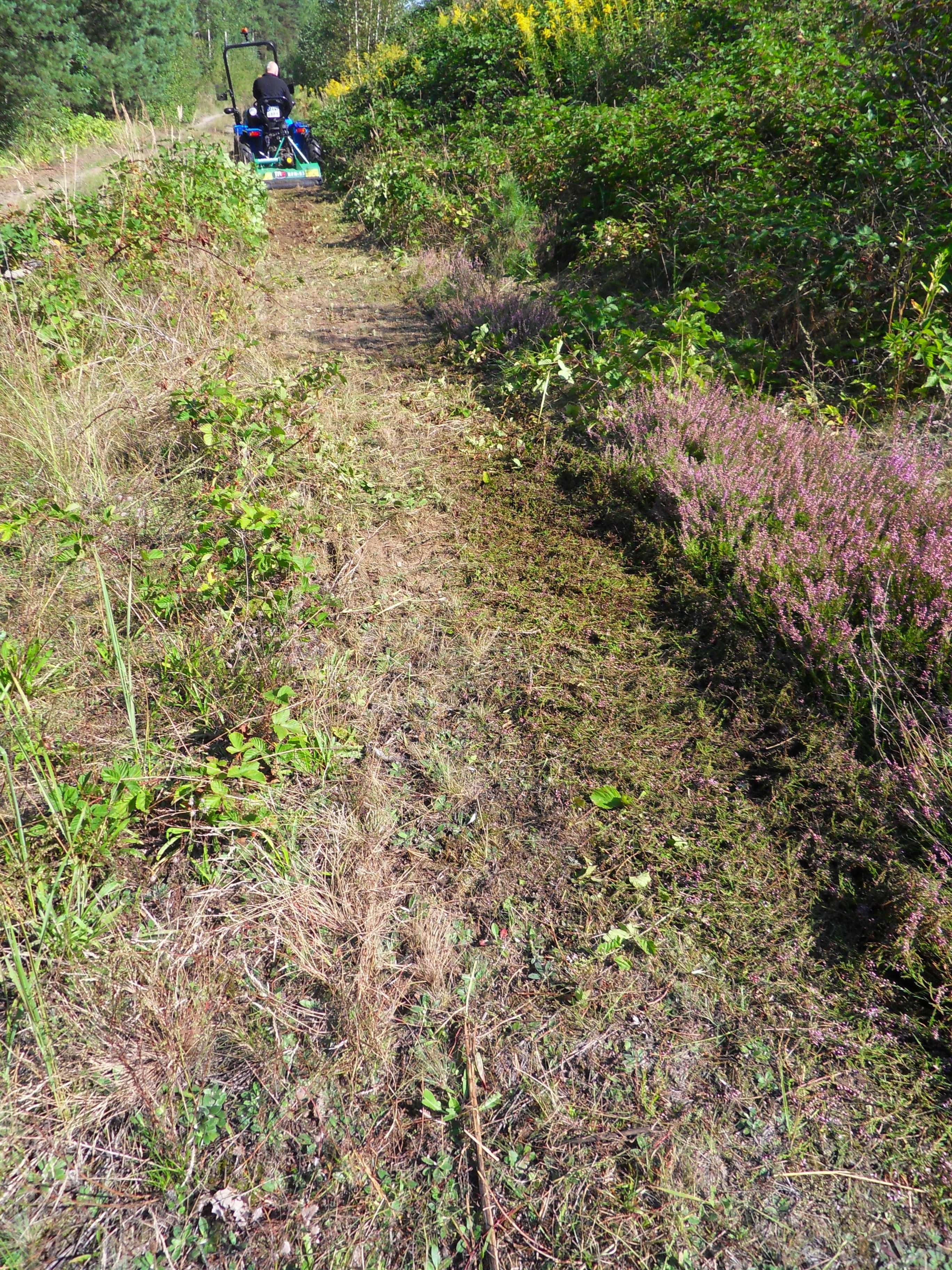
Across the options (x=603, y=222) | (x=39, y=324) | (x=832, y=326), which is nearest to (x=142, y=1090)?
(x=39, y=324)

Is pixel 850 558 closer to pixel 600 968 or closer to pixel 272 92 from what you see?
pixel 600 968

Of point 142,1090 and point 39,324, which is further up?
point 39,324

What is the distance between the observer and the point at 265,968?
2.05 m

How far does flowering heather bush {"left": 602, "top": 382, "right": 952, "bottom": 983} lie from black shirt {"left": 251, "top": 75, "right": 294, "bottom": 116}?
11.6 metres

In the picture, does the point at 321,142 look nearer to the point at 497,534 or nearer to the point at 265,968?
the point at 497,534

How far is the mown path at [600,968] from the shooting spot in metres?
1.60

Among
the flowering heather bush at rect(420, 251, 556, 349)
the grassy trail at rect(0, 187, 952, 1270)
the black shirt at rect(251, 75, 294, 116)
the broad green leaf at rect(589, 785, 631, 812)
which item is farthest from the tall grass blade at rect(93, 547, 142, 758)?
the black shirt at rect(251, 75, 294, 116)

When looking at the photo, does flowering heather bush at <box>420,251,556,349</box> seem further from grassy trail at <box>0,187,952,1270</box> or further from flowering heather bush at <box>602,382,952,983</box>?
grassy trail at <box>0,187,952,1270</box>

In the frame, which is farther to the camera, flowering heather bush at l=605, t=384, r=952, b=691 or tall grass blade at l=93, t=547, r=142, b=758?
flowering heather bush at l=605, t=384, r=952, b=691

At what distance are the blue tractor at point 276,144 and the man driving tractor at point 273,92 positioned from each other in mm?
39

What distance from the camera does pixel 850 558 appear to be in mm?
2846

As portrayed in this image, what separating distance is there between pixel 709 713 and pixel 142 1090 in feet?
7.07

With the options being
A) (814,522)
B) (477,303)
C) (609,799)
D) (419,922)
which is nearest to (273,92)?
(477,303)

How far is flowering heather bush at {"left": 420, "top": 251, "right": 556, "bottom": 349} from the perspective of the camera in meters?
5.79
